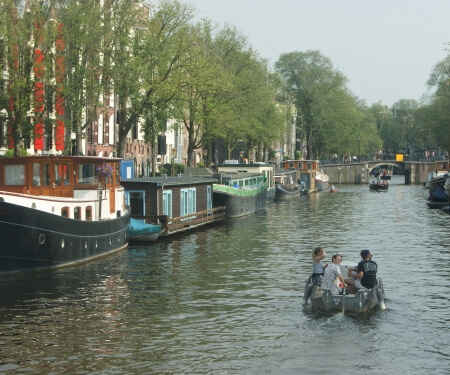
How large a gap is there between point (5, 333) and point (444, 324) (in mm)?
11853

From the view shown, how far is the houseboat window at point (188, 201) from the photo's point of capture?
172ft

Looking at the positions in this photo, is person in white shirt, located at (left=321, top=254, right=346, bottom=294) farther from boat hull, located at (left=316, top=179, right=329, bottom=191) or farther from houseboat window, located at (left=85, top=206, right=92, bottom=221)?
boat hull, located at (left=316, top=179, right=329, bottom=191)

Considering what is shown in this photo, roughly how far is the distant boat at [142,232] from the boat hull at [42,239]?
6662 millimetres

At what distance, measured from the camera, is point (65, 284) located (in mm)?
31234

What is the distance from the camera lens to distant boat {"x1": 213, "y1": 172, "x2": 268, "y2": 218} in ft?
205

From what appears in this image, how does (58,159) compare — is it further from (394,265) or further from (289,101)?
(289,101)

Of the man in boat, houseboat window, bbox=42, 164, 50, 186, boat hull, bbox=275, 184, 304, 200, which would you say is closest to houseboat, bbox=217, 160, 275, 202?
boat hull, bbox=275, 184, 304, 200

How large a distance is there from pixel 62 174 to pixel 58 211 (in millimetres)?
3287

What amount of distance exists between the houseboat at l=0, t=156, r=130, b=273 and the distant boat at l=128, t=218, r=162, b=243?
2289mm

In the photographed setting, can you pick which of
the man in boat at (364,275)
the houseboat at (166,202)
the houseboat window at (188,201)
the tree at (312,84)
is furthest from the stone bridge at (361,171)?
the man in boat at (364,275)

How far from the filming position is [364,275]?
26391 mm

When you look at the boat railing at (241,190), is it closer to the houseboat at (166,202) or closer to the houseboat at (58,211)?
the houseboat at (166,202)

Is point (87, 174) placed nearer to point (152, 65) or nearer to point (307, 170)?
point (152, 65)

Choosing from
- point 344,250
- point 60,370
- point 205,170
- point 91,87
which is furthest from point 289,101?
point 60,370
